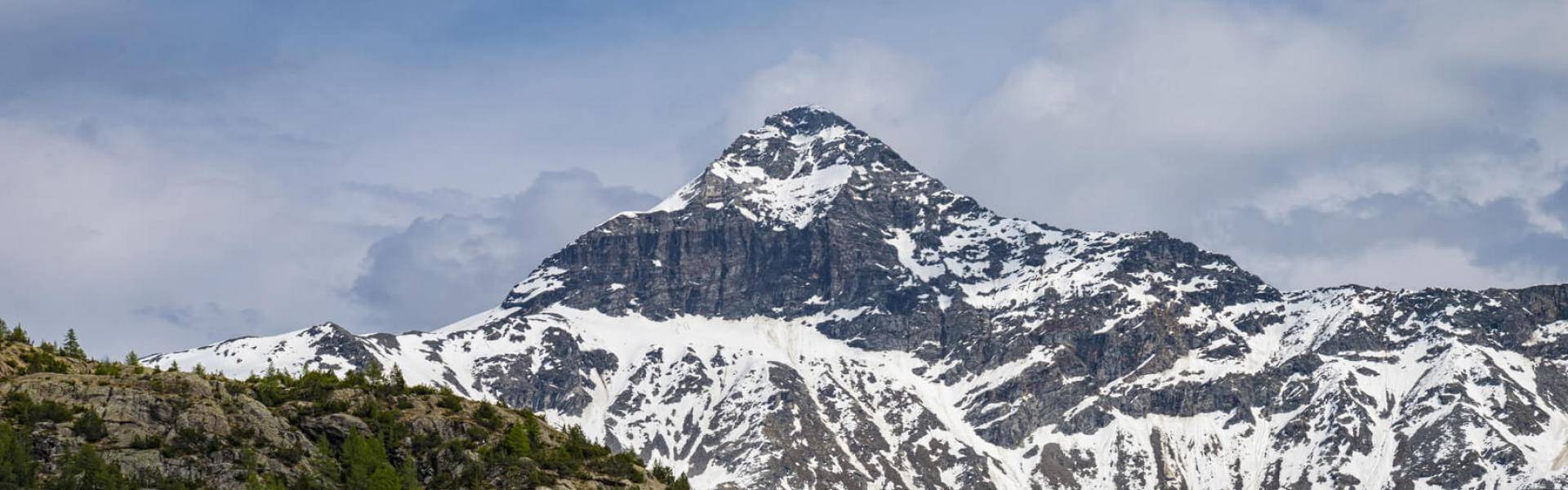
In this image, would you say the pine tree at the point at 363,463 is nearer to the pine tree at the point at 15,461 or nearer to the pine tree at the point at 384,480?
the pine tree at the point at 384,480

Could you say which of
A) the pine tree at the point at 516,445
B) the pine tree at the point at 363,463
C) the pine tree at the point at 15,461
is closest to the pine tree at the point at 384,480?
the pine tree at the point at 363,463

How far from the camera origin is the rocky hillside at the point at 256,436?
16438 centimetres

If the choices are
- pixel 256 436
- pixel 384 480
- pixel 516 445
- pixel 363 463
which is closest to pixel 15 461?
pixel 256 436

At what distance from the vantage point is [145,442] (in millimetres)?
167750

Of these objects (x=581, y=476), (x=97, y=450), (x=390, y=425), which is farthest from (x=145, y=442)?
(x=581, y=476)

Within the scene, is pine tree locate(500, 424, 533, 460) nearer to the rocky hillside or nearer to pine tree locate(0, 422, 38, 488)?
the rocky hillside

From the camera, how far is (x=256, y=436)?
17500cm

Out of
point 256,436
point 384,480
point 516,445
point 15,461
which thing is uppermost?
point 516,445

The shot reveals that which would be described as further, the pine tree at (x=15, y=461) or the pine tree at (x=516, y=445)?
the pine tree at (x=516, y=445)

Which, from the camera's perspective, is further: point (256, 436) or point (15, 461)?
point (256, 436)

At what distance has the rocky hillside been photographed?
16438 cm

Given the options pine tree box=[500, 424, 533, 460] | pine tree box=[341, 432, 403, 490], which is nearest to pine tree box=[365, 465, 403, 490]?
pine tree box=[341, 432, 403, 490]

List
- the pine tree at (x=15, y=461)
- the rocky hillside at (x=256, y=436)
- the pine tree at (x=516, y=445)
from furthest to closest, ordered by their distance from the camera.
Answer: the pine tree at (x=516, y=445) → the rocky hillside at (x=256, y=436) → the pine tree at (x=15, y=461)

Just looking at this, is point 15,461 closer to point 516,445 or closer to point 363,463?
point 363,463
